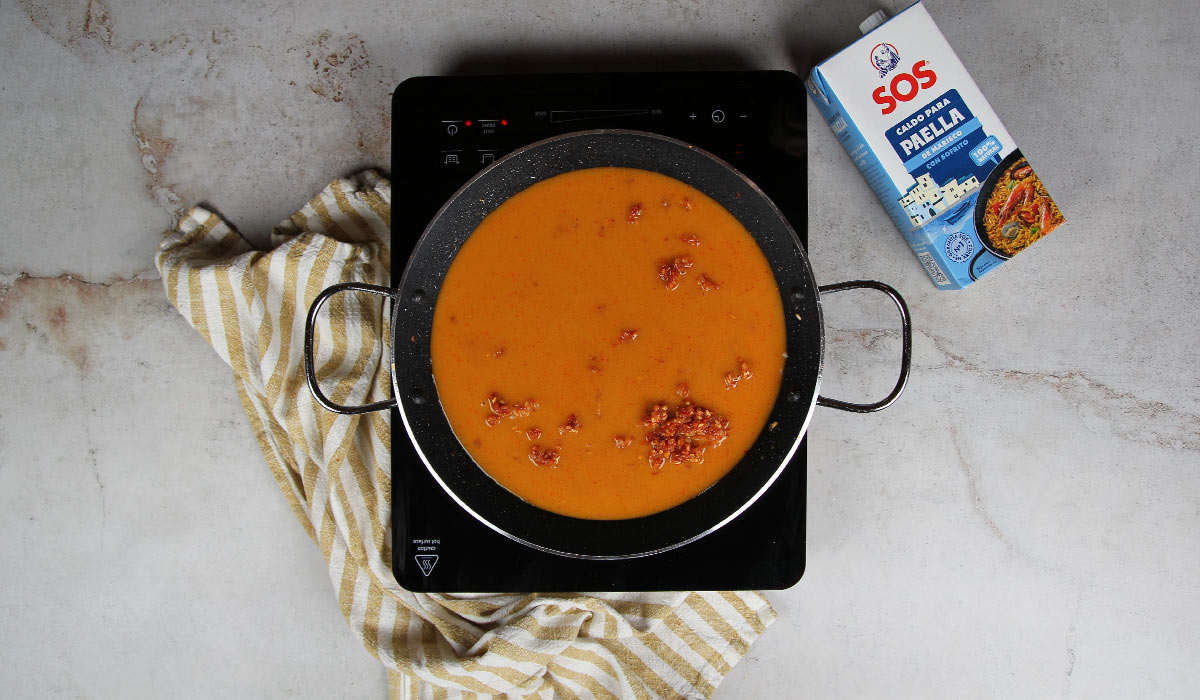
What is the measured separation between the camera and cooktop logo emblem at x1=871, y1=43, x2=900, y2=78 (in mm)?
984

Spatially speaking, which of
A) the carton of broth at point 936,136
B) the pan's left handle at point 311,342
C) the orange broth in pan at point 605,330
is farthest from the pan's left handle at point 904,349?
the pan's left handle at point 311,342

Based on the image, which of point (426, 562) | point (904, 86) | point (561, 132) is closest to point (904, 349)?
point (904, 86)

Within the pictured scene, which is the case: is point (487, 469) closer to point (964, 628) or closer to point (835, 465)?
point (835, 465)

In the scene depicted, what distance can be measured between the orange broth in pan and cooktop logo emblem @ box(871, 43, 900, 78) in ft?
0.99

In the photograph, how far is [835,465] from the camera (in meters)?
1.13

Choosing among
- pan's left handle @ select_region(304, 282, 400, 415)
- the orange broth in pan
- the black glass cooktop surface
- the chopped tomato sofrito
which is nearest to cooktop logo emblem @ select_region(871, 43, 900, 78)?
the black glass cooktop surface

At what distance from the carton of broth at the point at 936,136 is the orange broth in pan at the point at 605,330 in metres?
0.26

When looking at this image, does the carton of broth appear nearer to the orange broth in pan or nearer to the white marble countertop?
the white marble countertop

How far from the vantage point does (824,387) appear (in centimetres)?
112

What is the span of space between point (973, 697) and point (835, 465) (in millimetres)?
418

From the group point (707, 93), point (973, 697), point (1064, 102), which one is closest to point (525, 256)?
point (707, 93)

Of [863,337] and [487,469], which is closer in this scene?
[487,469]

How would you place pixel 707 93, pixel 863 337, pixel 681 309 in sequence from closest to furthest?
pixel 681 309
pixel 707 93
pixel 863 337

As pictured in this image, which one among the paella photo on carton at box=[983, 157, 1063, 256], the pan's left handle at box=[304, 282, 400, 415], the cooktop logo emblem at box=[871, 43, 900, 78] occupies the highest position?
the pan's left handle at box=[304, 282, 400, 415]
